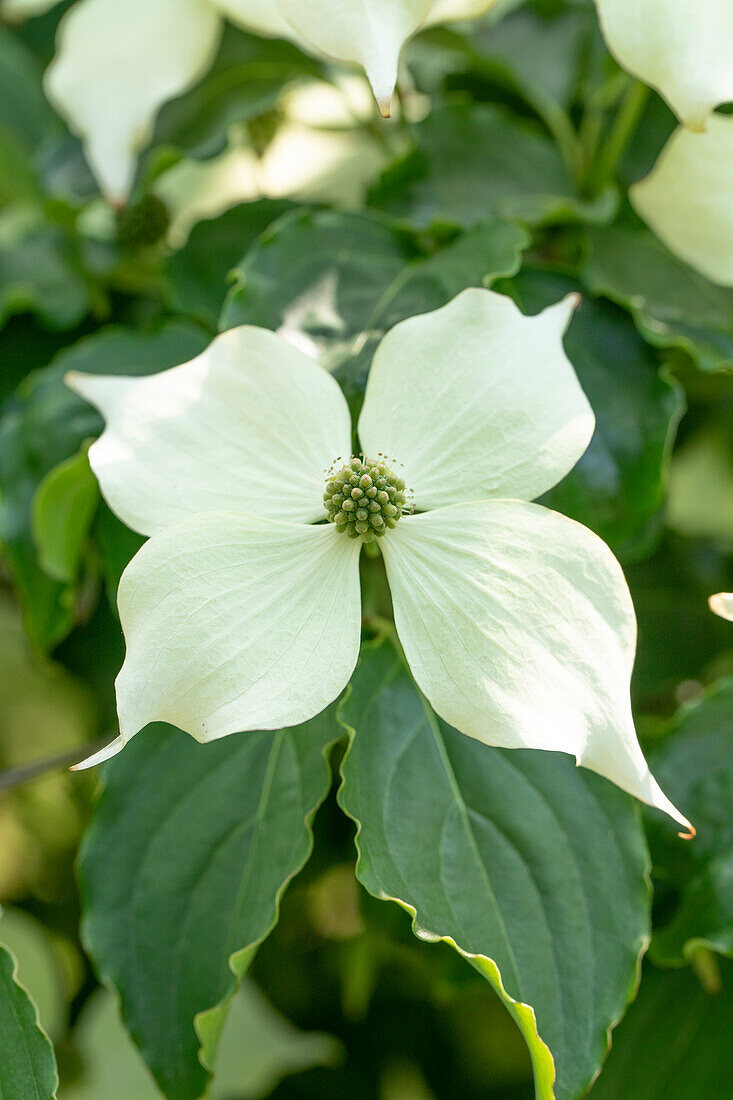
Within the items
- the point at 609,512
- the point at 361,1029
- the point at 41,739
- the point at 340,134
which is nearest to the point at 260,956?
the point at 361,1029

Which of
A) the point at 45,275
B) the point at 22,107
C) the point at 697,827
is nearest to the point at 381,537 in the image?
the point at 697,827

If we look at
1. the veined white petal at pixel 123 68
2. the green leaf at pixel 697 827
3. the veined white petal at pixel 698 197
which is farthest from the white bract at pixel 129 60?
the green leaf at pixel 697 827

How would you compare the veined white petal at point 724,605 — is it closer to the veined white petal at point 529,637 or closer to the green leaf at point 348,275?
the veined white petal at point 529,637

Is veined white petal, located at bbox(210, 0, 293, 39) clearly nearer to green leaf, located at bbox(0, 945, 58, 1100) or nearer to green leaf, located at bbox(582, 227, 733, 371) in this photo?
green leaf, located at bbox(582, 227, 733, 371)

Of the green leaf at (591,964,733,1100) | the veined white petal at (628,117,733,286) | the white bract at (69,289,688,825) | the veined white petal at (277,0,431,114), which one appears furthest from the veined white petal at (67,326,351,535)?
the green leaf at (591,964,733,1100)

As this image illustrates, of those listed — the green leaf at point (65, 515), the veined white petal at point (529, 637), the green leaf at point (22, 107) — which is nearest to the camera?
the veined white petal at point (529, 637)

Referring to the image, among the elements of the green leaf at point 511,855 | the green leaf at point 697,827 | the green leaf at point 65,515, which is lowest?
the green leaf at point 697,827

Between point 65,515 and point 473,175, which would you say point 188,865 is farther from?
point 473,175

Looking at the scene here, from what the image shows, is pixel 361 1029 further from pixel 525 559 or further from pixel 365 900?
pixel 525 559
